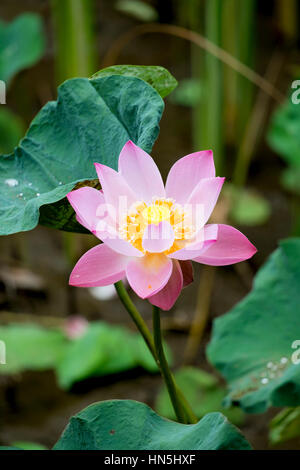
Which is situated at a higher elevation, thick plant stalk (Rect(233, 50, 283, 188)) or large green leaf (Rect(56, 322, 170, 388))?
thick plant stalk (Rect(233, 50, 283, 188))

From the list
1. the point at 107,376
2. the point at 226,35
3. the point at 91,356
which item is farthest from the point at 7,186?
the point at 226,35

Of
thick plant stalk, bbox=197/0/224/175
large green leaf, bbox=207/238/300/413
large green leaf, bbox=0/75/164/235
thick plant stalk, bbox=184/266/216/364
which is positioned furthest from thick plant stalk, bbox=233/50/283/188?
large green leaf, bbox=0/75/164/235

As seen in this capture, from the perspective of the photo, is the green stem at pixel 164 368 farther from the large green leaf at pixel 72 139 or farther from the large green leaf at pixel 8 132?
the large green leaf at pixel 8 132

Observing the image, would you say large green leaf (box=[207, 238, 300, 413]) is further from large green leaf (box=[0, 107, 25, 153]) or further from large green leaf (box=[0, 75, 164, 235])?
large green leaf (box=[0, 107, 25, 153])

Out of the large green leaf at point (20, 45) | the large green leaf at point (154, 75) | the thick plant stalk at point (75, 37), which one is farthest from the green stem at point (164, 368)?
the large green leaf at point (20, 45)

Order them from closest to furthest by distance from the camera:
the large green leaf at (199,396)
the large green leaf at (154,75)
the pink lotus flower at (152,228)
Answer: the pink lotus flower at (152,228) → the large green leaf at (154,75) → the large green leaf at (199,396)

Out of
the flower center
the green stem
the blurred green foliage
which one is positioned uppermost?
the flower center
